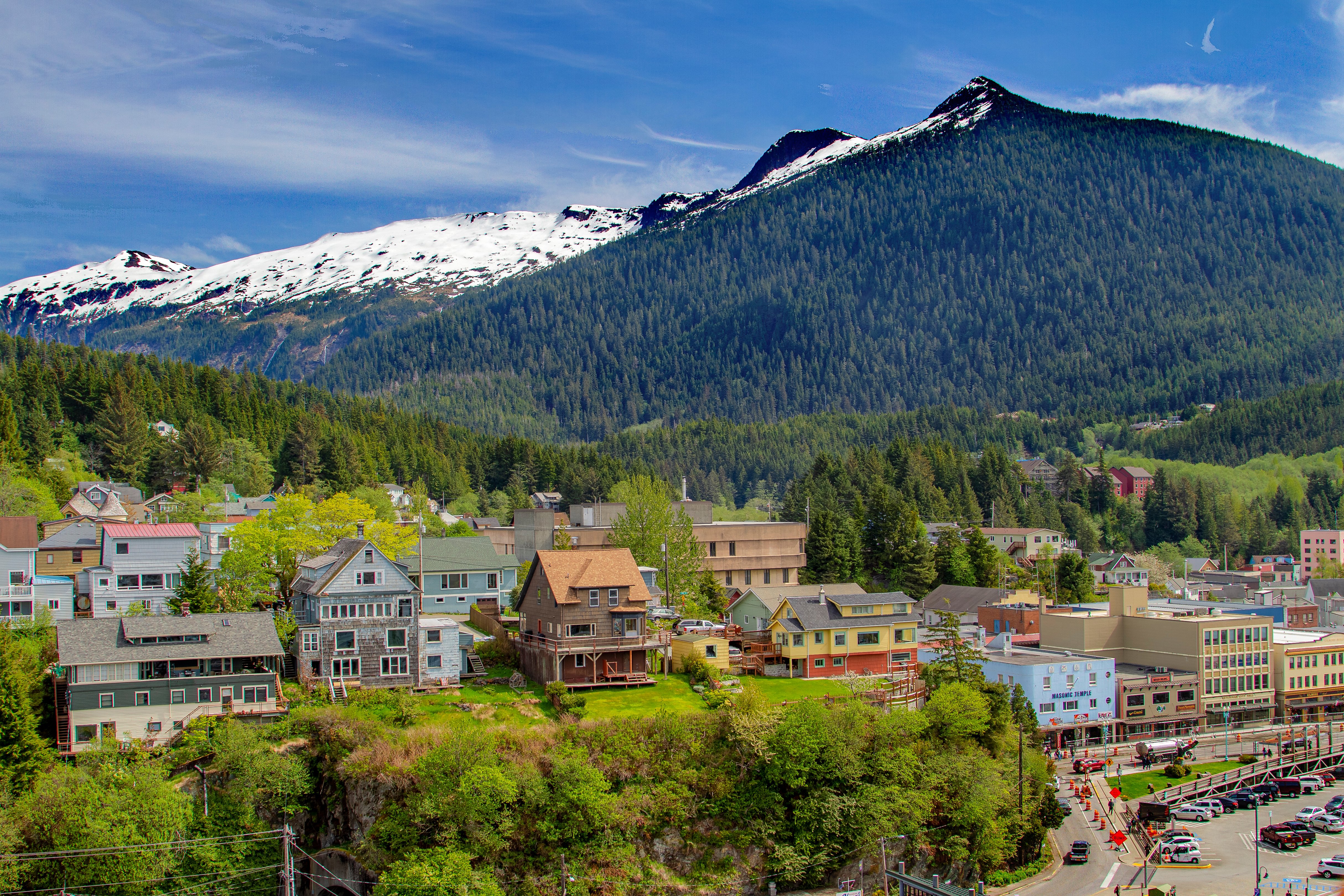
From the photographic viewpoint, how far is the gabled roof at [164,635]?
189 ft

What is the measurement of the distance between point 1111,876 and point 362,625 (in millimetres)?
44420

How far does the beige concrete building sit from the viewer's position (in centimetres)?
9612

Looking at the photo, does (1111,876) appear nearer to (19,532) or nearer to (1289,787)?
(1289,787)

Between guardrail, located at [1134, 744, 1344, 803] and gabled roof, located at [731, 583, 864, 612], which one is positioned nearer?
guardrail, located at [1134, 744, 1344, 803]

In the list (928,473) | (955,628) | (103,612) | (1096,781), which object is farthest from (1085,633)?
(103,612)

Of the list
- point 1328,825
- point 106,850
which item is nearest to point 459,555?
point 106,850

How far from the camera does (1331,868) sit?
61062mm

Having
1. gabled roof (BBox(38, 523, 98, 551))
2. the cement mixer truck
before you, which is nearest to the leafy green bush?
the cement mixer truck

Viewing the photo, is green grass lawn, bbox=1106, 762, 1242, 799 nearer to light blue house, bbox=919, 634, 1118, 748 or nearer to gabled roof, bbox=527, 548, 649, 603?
light blue house, bbox=919, 634, 1118, 748

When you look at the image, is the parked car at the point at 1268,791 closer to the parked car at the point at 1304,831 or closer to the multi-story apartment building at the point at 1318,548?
the parked car at the point at 1304,831

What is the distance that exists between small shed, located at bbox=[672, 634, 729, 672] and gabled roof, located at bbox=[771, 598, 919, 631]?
6.01 meters

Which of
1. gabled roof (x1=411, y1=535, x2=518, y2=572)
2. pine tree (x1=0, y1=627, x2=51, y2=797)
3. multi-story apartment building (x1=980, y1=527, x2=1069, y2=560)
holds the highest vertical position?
gabled roof (x1=411, y1=535, x2=518, y2=572)

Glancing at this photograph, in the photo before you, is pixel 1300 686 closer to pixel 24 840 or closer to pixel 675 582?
pixel 675 582

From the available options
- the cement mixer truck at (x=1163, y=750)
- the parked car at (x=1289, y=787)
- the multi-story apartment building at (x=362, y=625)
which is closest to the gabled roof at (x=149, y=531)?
the multi-story apartment building at (x=362, y=625)
